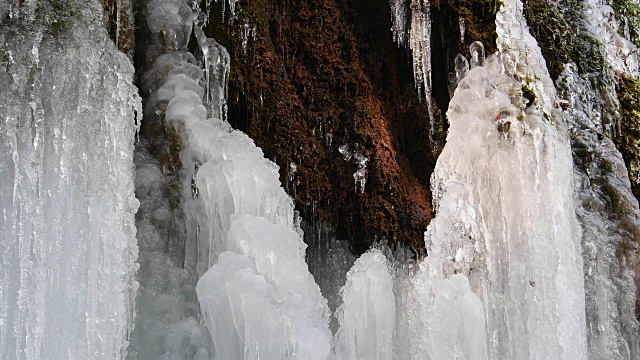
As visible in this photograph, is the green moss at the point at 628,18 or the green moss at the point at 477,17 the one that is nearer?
the green moss at the point at 477,17

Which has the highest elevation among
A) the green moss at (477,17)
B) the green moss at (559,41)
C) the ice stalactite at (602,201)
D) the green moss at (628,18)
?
the green moss at (628,18)

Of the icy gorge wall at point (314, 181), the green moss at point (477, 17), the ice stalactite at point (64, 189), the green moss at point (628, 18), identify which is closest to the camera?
the ice stalactite at point (64, 189)

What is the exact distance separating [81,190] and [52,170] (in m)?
0.18

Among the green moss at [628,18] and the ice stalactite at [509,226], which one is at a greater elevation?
the green moss at [628,18]

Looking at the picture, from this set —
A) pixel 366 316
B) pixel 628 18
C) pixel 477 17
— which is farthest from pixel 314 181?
pixel 628 18

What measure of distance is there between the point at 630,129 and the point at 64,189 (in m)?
6.21

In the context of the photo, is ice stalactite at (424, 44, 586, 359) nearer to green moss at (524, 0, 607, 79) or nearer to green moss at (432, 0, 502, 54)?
green moss at (432, 0, 502, 54)

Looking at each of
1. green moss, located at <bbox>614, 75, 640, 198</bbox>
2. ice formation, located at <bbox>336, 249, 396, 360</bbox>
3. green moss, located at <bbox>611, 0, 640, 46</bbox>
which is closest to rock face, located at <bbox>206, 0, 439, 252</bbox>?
ice formation, located at <bbox>336, 249, 396, 360</bbox>

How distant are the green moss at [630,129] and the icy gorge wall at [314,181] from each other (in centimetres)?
3

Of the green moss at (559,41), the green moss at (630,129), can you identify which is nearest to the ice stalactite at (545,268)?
the green moss at (559,41)

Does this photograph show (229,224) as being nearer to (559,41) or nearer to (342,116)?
(342,116)

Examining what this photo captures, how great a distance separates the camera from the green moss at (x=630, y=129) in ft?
26.4

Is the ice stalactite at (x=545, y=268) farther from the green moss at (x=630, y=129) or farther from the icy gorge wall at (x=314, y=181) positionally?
the green moss at (x=630, y=129)

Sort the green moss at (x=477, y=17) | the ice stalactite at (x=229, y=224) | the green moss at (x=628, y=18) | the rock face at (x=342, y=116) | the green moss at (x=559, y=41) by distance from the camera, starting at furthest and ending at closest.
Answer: the green moss at (x=628, y=18)
the green moss at (x=559, y=41)
the green moss at (x=477, y=17)
the rock face at (x=342, y=116)
the ice stalactite at (x=229, y=224)
